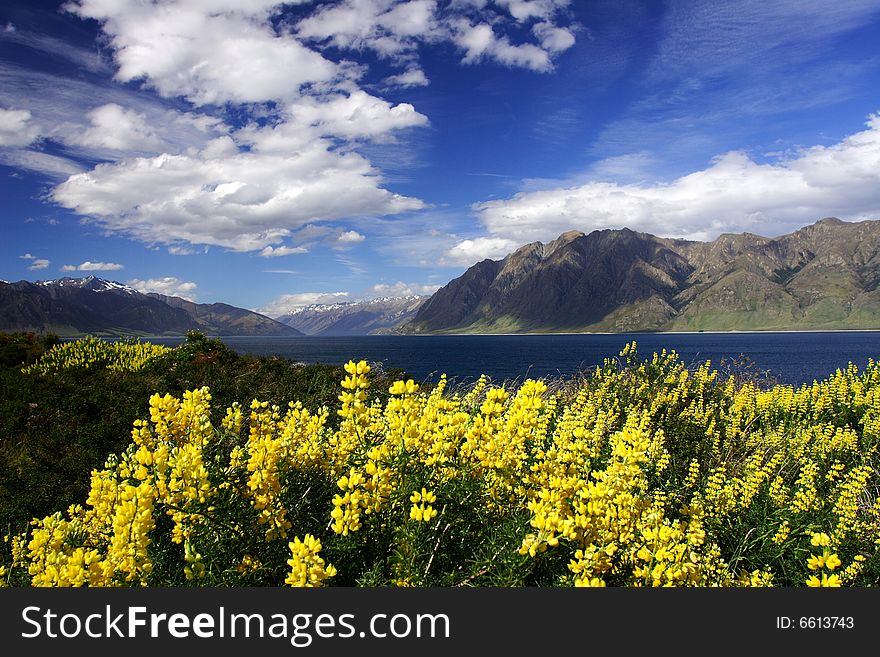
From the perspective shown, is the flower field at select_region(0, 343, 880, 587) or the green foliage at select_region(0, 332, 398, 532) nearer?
the flower field at select_region(0, 343, 880, 587)

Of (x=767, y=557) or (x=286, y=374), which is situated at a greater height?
(x=286, y=374)

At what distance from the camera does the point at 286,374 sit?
615 inches

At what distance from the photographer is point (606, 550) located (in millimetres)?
3078

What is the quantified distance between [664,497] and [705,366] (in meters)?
9.51

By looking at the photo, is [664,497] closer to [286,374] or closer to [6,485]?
[6,485]

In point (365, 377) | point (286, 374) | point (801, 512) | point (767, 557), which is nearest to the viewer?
point (365, 377)

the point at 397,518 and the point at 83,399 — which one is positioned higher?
the point at 83,399

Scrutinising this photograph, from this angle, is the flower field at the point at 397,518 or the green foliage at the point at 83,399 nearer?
the flower field at the point at 397,518

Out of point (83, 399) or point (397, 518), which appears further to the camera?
point (83, 399)

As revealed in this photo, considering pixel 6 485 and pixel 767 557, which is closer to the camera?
pixel 767 557

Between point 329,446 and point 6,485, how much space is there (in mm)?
6613

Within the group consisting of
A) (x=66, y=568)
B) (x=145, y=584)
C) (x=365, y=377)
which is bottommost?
(x=145, y=584)

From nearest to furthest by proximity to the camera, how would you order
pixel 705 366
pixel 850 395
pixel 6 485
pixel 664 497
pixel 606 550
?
pixel 606 550
pixel 664 497
pixel 6 485
pixel 850 395
pixel 705 366

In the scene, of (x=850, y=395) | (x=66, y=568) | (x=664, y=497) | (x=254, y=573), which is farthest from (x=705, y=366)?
(x=66, y=568)
